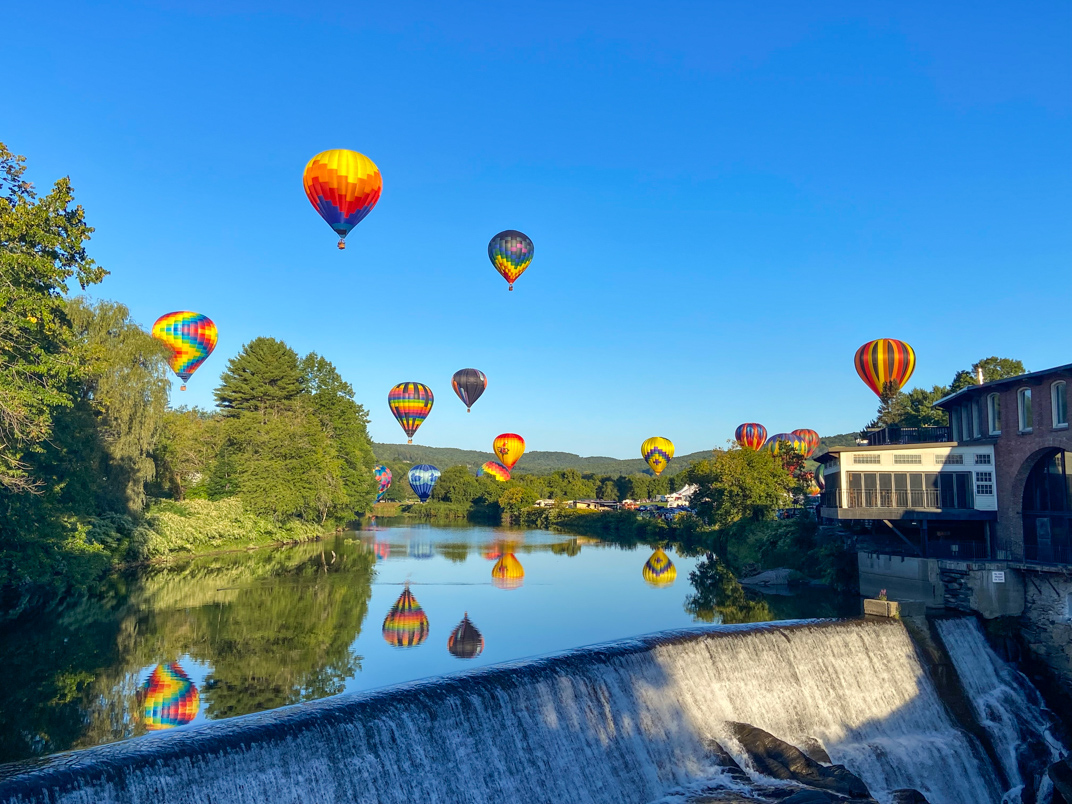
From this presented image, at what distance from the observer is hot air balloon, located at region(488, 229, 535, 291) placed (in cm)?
5259

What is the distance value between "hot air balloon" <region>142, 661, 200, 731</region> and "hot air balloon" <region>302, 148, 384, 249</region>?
70.8 feet

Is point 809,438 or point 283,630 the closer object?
point 283,630

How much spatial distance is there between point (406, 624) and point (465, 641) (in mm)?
4174

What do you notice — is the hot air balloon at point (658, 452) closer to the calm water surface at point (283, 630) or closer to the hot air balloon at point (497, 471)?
the hot air balloon at point (497, 471)

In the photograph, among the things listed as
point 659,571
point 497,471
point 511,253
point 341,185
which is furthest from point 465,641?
point 497,471

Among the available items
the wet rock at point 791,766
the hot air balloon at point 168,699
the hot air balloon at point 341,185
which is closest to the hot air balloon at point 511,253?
the hot air balloon at point 341,185

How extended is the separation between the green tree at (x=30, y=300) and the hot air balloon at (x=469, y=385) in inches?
1781

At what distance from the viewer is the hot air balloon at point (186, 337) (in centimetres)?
5956

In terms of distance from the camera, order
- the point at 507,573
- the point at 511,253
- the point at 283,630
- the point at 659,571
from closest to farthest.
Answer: the point at 283,630 < the point at 507,573 < the point at 659,571 < the point at 511,253

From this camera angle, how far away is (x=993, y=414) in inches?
1225

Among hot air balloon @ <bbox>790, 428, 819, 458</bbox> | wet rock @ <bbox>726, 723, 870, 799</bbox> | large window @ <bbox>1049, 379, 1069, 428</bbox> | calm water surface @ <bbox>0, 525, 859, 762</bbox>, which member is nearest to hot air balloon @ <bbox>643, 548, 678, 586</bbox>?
calm water surface @ <bbox>0, 525, 859, 762</bbox>

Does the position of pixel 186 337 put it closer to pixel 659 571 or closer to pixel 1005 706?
pixel 659 571

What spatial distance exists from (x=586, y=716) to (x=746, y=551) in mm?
37284

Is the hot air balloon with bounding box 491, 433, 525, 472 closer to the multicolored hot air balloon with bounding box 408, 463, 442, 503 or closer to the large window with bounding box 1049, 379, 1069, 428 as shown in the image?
the multicolored hot air balloon with bounding box 408, 463, 442, 503
